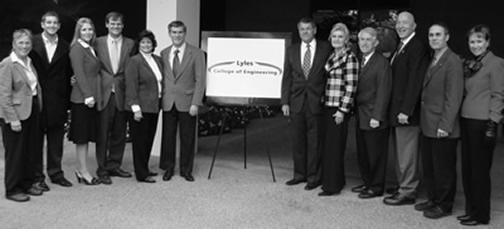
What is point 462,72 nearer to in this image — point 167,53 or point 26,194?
point 167,53

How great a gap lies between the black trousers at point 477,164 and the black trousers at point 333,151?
1392mm

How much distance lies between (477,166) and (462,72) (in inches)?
34.9

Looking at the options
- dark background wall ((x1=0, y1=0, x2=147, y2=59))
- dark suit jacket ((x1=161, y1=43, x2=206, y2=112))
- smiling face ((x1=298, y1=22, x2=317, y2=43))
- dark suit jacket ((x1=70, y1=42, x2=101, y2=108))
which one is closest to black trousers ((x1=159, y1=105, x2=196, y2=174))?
dark suit jacket ((x1=161, y1=43, x2=206, y2=112))

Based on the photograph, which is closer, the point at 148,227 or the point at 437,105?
the point at 148,227

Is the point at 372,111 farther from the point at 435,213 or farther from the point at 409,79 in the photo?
the point at 435,213

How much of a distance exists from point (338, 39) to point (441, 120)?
4.93ft

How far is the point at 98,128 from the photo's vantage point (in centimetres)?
681

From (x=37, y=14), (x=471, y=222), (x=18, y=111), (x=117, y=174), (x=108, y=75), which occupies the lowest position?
(x=117, y=174)

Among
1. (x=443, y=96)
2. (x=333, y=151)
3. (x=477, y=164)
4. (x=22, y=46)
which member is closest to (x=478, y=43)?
(x=443, y=96)

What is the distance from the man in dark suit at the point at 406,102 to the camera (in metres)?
5.75

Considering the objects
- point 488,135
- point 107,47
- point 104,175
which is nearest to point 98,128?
point 104,175

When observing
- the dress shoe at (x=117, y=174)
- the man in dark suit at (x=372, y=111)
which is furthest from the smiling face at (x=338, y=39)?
the dress shoe at (x=117, y=174)

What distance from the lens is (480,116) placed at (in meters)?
5.18

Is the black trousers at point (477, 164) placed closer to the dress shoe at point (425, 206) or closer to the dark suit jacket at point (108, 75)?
the dress shoe at point (425, 206)
